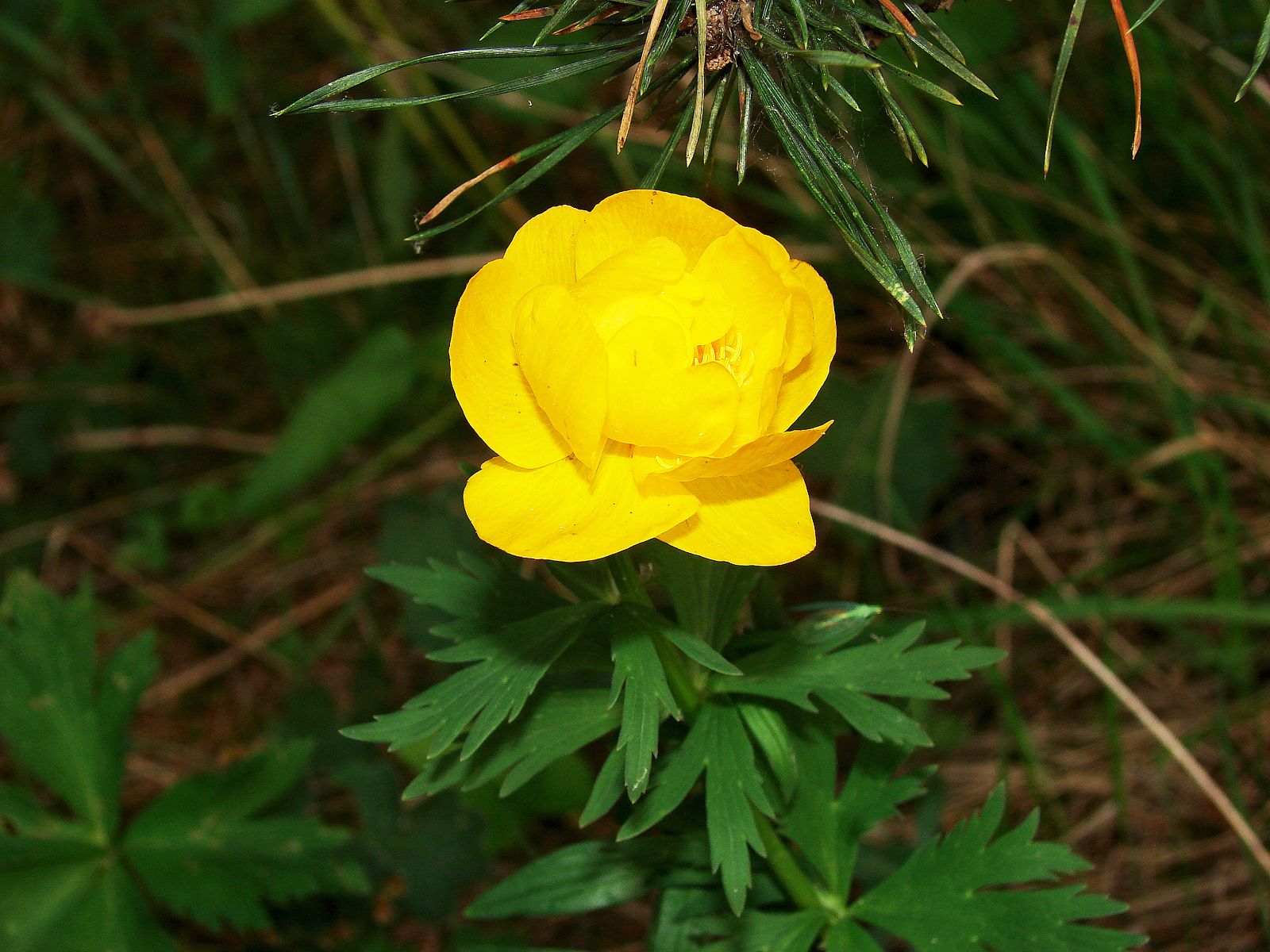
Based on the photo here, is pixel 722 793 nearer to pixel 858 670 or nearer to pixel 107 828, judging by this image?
pixel 858 670

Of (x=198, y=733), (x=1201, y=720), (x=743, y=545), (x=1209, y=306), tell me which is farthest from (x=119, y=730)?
(x=1209, y=306)

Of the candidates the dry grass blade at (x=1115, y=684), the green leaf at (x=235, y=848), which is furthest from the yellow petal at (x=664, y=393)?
the green leaf at (x=235, y=848)

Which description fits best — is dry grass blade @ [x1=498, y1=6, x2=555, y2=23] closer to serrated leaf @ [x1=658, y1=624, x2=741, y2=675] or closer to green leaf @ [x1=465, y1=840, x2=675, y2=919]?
serrated leaf @ [x1=658, y1=624, x2=741, y2=675]

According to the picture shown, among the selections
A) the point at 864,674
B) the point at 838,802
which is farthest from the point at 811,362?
the point at 838,802

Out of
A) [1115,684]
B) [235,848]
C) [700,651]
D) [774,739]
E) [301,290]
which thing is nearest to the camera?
[700,651]

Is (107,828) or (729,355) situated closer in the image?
(729,355)
